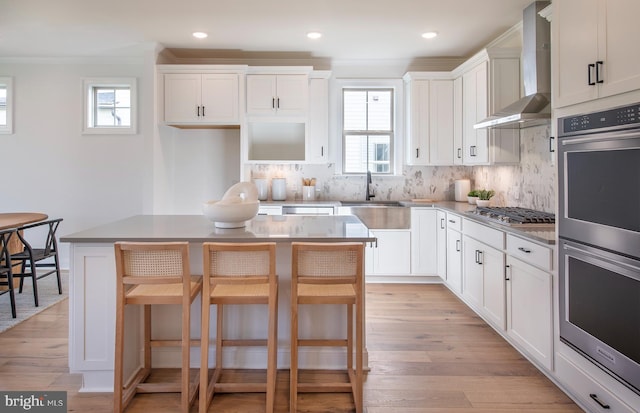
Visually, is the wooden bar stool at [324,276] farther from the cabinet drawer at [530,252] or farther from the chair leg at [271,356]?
the cabinet drawer at [530,252]

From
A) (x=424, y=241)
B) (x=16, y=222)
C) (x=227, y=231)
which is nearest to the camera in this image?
(x=227, y=231)

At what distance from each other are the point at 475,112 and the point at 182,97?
10.7ft

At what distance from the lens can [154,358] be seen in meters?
2.56

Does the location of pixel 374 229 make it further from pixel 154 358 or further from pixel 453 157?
pixel 154 358

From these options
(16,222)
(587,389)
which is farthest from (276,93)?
(587,389)

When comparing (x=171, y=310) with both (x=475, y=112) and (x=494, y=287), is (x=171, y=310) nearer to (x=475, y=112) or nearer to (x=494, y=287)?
(x=494, y=287)

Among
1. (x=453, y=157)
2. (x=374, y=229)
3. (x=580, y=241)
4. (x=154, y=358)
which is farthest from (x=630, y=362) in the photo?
(x=453, y=157)

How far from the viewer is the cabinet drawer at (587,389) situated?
1.87 metres

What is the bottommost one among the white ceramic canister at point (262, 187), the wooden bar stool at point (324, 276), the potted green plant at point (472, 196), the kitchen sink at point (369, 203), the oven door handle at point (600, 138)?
the wooden bar stool at point (324, 276)

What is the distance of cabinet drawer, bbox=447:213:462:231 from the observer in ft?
12.9

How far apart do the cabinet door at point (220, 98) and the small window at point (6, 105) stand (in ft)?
8.50

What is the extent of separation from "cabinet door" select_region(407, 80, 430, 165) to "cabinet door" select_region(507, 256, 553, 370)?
2.28 m

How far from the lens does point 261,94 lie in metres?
4.72

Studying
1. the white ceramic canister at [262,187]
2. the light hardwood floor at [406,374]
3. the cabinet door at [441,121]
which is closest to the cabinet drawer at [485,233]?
the light hardwood floor at [406,374]
